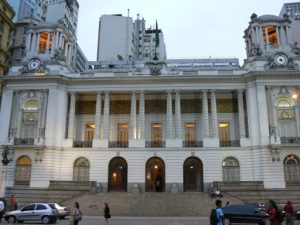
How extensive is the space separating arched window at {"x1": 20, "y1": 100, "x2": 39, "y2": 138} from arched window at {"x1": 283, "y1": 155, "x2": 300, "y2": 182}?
89.5 feet

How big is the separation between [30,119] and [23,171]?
5933mm

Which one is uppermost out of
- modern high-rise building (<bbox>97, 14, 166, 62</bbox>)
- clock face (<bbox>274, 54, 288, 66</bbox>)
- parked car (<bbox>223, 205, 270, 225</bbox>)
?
modern high-rise building (<bbox>97, 14, 166, 62</bbox>)

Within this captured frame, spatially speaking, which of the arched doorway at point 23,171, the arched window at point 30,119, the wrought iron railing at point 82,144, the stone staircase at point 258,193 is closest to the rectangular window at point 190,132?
the stone staircase at point 258,193

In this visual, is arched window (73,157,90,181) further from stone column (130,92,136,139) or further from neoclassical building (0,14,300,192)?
stone column (130,92,136,139)

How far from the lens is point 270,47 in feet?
130

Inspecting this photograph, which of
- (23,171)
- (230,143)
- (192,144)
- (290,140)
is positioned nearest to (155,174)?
(192,144)

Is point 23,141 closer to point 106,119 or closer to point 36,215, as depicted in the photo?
point 106,119

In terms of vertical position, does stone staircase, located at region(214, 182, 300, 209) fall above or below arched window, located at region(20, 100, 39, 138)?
below

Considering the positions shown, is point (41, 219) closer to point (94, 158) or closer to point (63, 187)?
point (63, 187)

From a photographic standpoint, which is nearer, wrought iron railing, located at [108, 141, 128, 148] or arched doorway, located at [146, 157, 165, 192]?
arched doorway, located at [146, 157, 165, 192]

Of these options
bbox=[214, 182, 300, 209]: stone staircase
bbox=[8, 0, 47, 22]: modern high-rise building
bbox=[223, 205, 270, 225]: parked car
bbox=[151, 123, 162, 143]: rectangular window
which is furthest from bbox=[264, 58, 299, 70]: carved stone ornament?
bbox=[8, 0, 47, 22]: modern high-rise building

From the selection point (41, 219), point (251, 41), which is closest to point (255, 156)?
point (251, 41)

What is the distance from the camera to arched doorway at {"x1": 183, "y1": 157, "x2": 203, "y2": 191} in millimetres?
36500

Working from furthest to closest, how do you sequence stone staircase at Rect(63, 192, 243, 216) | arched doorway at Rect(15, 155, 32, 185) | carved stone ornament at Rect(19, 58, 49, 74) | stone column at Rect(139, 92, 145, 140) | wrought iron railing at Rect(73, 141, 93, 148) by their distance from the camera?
carved stone ornament at Rect(19, 58, 49, 74) < wrought iron railing at Rect(73, 141, 93, 148) < stone column at Rect(139, 92, 145, 140) < arched doorway at Rect(15, 155, 32, 185) < stone staircase at Rect(63, 192, 243, 216)
